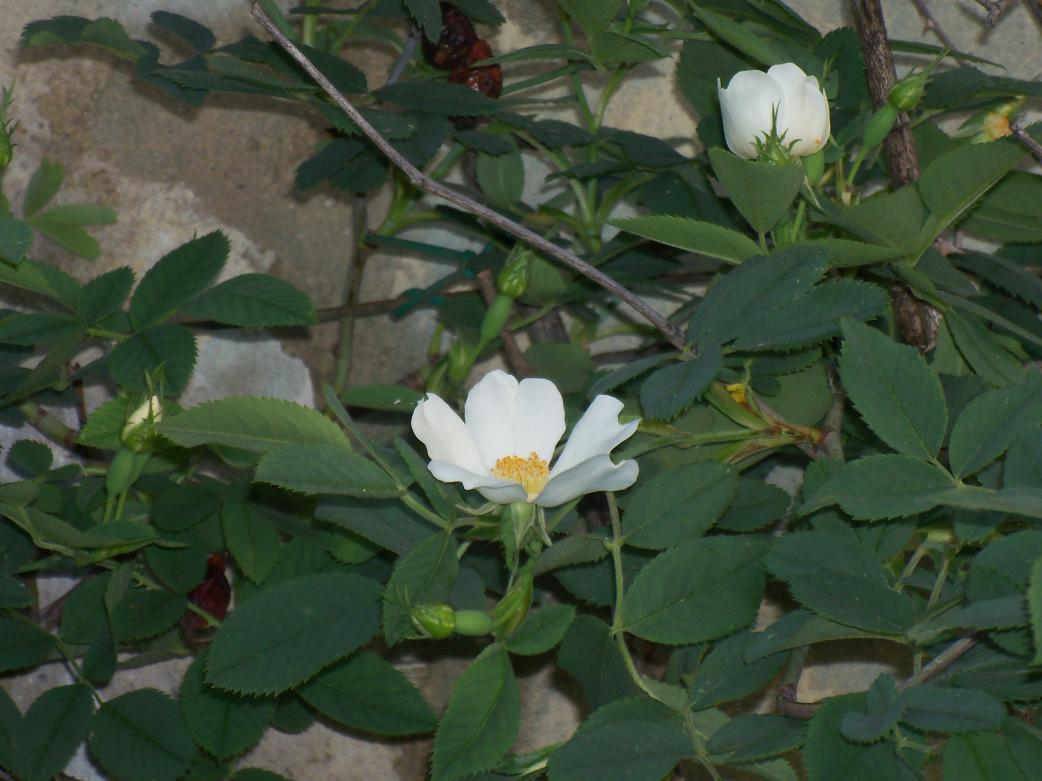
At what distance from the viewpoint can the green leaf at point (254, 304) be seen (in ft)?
2.97

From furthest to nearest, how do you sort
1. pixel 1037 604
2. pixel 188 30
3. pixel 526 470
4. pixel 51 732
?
pixel 188 30 < pixel 51 732 < pixel 526 470 < pixel 1037 604

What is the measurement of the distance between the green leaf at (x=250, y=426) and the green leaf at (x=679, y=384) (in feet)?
0.57

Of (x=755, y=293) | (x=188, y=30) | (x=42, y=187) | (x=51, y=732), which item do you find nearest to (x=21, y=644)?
(x=51, y=732)

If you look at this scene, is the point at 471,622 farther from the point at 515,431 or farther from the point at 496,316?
the point at 496,316

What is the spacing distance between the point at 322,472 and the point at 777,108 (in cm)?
39

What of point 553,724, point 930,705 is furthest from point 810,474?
point 553,724

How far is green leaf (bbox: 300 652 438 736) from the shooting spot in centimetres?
80

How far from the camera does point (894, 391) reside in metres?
0.63

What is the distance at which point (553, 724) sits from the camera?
1.17m

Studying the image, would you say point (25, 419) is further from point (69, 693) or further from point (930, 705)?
point (930, 705)

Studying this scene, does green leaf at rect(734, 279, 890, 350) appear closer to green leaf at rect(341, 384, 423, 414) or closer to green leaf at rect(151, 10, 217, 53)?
green leaf at rect(341, 384, 423, 414)

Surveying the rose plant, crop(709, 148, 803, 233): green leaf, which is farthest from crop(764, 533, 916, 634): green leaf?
crop(709, 148, 803, 233): green leaf

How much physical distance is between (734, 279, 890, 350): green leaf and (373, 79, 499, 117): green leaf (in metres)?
0.36

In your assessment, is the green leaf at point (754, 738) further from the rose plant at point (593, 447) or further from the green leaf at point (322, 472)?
the green leaf at point (322, 472)
